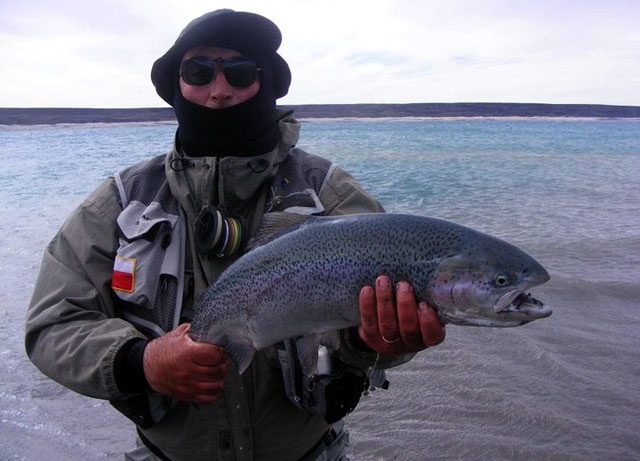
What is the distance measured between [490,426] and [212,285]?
11.8 feet

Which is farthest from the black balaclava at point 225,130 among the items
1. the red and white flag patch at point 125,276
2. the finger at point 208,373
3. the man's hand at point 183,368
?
the finger at point 208,373

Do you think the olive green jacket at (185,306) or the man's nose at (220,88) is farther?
the man's nose at (220,88)

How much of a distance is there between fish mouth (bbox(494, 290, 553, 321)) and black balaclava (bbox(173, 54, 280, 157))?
4.80ft

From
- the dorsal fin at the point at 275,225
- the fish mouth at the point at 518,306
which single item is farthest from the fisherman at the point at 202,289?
the fish mouth at the point at 518,306

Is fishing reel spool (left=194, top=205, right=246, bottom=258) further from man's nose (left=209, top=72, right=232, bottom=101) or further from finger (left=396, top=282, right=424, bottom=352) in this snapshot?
finger (left=396, top=282, right=424, bottom=352)

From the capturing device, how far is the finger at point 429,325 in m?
2.33

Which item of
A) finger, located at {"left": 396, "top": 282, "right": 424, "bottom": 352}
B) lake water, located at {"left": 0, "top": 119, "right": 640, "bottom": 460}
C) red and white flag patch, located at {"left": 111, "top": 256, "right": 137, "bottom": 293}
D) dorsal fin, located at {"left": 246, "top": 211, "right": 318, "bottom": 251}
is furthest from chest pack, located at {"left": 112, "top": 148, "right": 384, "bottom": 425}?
lake water, located at {"left": 0, "top": 119, "right": 640, "bottom": 460}

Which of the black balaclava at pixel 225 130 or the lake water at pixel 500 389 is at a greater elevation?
the black balaclava at pixel 225 130

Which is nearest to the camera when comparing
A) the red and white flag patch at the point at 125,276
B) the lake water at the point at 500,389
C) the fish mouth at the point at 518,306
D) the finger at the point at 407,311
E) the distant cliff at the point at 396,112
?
the fish mouth at the point at 518,306

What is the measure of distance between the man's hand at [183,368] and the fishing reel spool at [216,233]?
0.42m

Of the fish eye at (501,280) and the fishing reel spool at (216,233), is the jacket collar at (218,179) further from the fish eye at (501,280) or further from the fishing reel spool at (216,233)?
the fish eye at (501,280)

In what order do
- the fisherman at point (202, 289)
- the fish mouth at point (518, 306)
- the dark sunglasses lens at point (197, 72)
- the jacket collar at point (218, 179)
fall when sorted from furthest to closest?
1. the dark sunglasses lens at point (197, 72)
2. the jacket collar at point (218, 179)
3. the fisherman at point (202, 289)
4. the fish mouth at point (518, 306)

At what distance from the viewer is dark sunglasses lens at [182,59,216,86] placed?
2.97 m

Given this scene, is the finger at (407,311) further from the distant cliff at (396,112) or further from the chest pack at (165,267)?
the distant cliff at (396,112)
